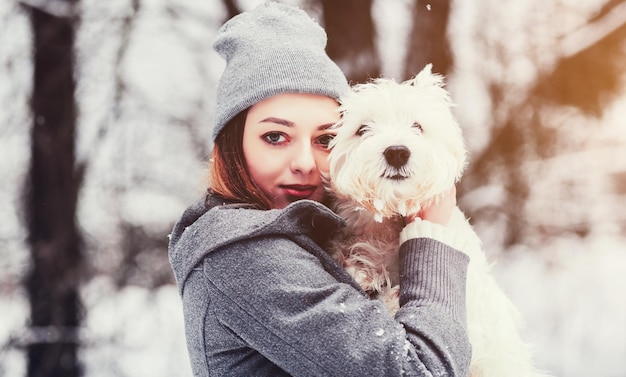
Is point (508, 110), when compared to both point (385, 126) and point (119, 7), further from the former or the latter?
point (119, 7)

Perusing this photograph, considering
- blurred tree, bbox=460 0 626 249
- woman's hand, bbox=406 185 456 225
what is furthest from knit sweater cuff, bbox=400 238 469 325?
blurred tree, bbox=460 0 626 249

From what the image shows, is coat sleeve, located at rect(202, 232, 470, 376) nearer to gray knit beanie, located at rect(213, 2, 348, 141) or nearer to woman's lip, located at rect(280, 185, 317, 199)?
woman's lip, located at rect(280, 185, 317, 199)

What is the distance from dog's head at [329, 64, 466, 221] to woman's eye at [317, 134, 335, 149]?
0.25ft

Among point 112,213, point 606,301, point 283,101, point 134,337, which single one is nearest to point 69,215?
point 112,213

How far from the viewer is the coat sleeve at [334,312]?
122 cm

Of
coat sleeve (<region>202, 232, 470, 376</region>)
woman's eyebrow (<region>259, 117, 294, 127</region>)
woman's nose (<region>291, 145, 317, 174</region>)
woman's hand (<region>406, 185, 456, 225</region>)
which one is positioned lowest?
coat sleeve (<region>202, 232, 470, 376</region>)

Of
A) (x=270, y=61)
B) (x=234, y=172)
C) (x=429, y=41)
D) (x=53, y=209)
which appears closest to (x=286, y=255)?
(x=234, y=172)

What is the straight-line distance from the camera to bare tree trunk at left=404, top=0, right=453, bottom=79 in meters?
3.69

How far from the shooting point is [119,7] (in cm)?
392

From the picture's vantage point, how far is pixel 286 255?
139 centimetres

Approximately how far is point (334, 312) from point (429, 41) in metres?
2.83

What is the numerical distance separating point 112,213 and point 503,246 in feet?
8.50

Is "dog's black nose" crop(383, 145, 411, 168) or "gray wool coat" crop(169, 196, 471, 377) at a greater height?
"dog's black nose" crop(383, 145, 411, 168)

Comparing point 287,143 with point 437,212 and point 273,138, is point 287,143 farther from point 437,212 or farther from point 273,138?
point 437,212
